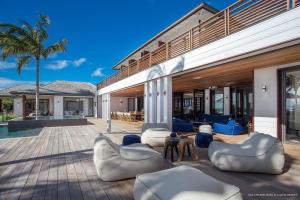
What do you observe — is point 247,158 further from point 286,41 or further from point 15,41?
point 15,41

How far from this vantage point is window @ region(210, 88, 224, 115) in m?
14.0

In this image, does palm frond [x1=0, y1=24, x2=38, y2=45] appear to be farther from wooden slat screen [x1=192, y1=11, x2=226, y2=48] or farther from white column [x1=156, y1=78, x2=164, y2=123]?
wooden slat screen [x1=192, y1=11, x2=226, y2=48]

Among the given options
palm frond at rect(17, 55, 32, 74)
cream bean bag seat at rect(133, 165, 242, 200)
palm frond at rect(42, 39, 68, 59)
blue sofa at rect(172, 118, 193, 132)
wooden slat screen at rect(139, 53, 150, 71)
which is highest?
palm frond at rect(42, 39, 68, 59)

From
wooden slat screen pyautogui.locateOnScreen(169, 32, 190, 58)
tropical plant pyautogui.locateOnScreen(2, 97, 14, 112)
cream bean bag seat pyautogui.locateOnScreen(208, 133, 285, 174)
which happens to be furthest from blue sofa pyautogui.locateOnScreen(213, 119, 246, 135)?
tropical plant pyautogui.locateOnScreen(2, 97, 14, 112)

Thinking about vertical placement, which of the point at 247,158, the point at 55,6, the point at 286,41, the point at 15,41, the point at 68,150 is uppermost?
the point at 55,6

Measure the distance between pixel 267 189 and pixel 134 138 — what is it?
11.7 ft

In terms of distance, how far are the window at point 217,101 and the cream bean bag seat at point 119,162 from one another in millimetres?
11432

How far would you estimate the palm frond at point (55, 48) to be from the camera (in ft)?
43.2

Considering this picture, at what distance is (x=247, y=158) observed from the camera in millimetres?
3828

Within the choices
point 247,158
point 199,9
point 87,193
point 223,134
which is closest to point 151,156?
point 87,193

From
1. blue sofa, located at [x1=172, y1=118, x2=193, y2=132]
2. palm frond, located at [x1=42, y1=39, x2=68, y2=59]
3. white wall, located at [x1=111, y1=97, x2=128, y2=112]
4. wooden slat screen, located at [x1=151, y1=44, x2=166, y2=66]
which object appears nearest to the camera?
wooden slat screen, located at [x1=151, y1=44, x2=166, y2=66]

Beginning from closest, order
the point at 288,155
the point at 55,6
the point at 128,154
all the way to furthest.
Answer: the point at 128,154 < the point at 288,155 < the point at 55,6

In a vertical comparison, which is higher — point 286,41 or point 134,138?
point 286,41

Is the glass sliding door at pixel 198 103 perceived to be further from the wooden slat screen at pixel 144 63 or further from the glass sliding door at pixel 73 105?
the glass sliding door at pixel 73 105
